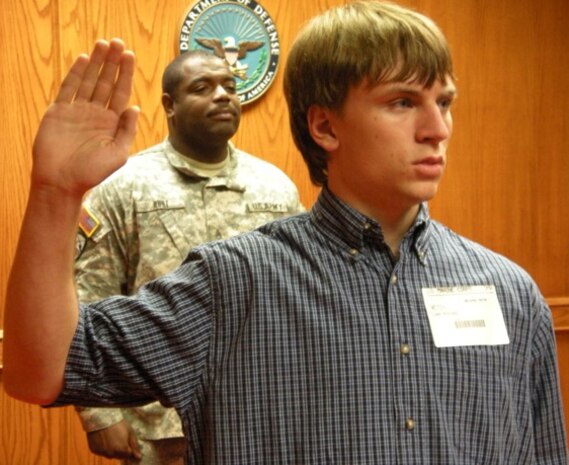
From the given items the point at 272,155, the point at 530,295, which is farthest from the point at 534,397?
the point at 272,155

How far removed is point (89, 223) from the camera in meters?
2.39

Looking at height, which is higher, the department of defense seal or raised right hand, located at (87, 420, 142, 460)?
the department of defense seal

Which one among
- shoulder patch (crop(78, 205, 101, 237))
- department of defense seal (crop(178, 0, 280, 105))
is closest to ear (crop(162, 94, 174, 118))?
shoulder patch (crop(78, 205, 101, 237))

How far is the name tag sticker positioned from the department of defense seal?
228 centimetres

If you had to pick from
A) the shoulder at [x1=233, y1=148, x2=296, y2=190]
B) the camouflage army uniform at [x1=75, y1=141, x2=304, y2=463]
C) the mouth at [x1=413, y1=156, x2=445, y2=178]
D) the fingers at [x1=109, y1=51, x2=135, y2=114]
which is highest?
the fingers at [x1=109, y1=51, x2=135, y2=114]

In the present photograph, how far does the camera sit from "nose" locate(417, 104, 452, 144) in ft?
4.29

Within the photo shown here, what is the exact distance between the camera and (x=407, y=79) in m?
1.33

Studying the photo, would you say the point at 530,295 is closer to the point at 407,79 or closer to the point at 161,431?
the point at 407,79

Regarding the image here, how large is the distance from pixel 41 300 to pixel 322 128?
0.57 m

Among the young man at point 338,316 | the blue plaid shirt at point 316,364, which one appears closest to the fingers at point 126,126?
the young man at point 338,316

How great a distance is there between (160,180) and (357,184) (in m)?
1.19

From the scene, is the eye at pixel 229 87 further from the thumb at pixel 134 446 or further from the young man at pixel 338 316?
the young man at pixel 338 316

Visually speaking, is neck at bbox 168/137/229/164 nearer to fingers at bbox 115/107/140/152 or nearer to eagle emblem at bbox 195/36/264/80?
eagle emblem at bbox 195/36/264/80

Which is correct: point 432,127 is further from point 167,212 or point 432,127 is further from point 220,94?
point 220,94
